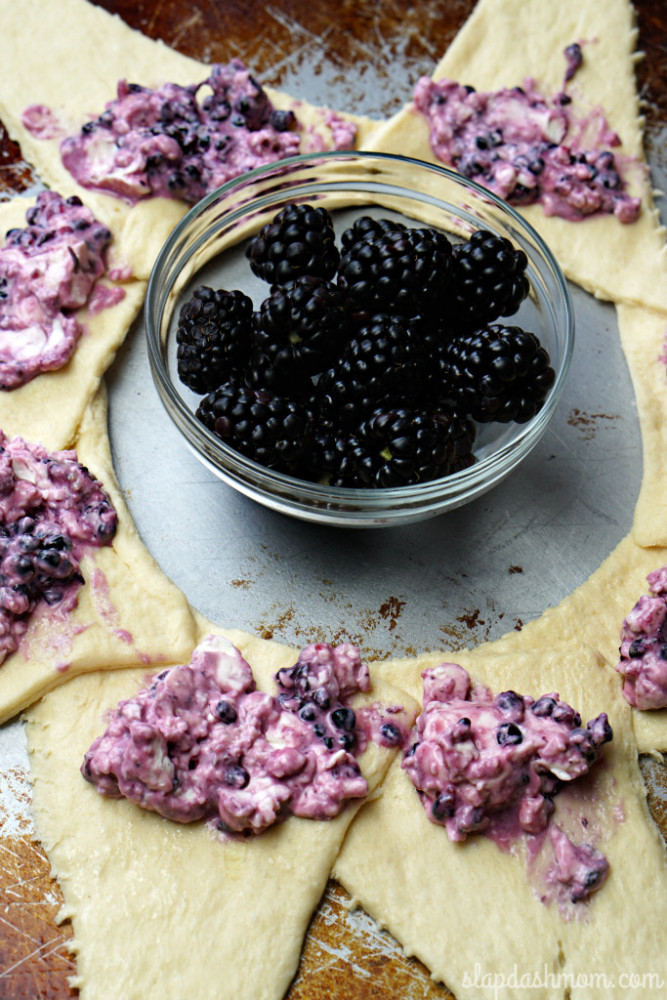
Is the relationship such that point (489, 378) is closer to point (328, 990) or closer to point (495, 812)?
point (495, 812)

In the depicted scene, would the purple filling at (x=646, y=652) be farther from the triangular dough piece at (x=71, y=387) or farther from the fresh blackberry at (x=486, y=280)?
the triangular dough piece at (x=71, y=387)

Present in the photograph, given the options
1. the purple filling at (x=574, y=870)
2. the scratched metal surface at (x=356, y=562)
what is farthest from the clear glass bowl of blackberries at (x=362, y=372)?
the purple filling at (x=574, y=870)

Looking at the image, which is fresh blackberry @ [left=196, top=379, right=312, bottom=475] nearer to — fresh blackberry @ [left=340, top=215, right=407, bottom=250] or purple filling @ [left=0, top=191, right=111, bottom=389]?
fresh blackberry @ [left=340, top=215, right=407, bottom=250]

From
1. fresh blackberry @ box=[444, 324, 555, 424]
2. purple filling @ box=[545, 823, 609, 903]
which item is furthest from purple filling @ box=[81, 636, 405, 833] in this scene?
fresh blackberry @ box=[444, 324, 555, 424]

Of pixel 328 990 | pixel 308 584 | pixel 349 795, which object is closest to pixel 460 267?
pixel 308 584

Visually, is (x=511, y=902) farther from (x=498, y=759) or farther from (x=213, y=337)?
(x=213, y=337)

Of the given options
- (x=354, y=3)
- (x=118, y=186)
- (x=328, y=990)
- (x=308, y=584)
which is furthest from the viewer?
(x=354, y=3)
